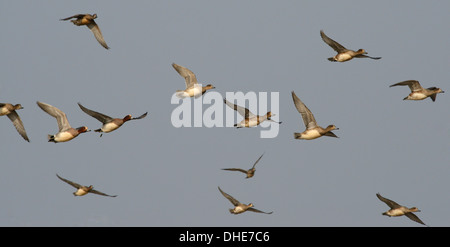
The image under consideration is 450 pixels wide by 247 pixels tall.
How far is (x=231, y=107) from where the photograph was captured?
3775 cm

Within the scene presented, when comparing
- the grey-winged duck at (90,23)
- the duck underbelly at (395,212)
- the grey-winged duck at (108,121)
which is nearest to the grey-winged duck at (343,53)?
the duck underbelly at (395,212)

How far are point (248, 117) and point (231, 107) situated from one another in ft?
3.16

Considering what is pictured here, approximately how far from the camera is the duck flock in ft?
115

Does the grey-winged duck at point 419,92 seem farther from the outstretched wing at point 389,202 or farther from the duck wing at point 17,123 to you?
the duck wing at point 17,123

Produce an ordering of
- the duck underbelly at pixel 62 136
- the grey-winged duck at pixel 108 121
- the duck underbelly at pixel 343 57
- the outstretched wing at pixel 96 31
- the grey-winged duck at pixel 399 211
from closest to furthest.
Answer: the duck underbelly at pixel 62 136
the grey-winged duck at pixel 108 121
the duck underbelly at pixel 343 57
the grey-winged duck at pixel 399 211
the outstretched wing at pixel 96 31

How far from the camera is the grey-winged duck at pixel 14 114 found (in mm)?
38219

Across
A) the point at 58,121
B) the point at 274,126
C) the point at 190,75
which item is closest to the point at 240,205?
the point at 274,126

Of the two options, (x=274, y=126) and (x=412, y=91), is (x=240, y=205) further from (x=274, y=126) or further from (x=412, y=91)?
(x=412, y=91)

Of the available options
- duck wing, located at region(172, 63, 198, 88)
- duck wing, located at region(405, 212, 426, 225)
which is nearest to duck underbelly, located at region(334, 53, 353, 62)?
duck wing, located at region(172, 63, 198, 88)

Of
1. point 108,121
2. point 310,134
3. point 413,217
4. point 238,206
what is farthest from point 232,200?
point 108,121

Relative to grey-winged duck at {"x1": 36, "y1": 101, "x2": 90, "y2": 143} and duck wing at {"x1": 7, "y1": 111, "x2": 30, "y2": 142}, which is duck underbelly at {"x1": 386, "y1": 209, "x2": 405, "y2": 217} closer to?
grey-winged duck at {"x1": 36, "y1": 101, "x2": 90, "y2": 143}

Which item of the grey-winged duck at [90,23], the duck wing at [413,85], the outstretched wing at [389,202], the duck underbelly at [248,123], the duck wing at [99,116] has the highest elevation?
the grey-winged duck at [90,23]

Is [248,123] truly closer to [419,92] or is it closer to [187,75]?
[187,75]

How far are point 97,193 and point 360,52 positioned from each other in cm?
1474
